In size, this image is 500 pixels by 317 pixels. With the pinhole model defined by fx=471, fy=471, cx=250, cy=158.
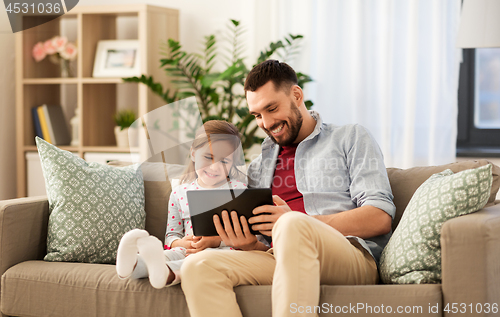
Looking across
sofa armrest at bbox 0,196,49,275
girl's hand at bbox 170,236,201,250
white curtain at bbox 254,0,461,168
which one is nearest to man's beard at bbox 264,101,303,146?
girl's hand at bbox 170,236,201,250

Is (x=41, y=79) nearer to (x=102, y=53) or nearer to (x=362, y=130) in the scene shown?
(x=102, y=53)

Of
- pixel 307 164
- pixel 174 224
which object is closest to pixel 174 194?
pixel 174 224

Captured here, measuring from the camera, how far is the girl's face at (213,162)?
1005 millimetres

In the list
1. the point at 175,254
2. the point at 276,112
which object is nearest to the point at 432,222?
the point at 276,112

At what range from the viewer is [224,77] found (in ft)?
8.01

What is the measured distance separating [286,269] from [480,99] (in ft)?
6.45

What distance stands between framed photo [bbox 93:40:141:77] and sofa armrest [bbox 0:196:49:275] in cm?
141

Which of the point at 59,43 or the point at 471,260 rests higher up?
the point at 59,43
